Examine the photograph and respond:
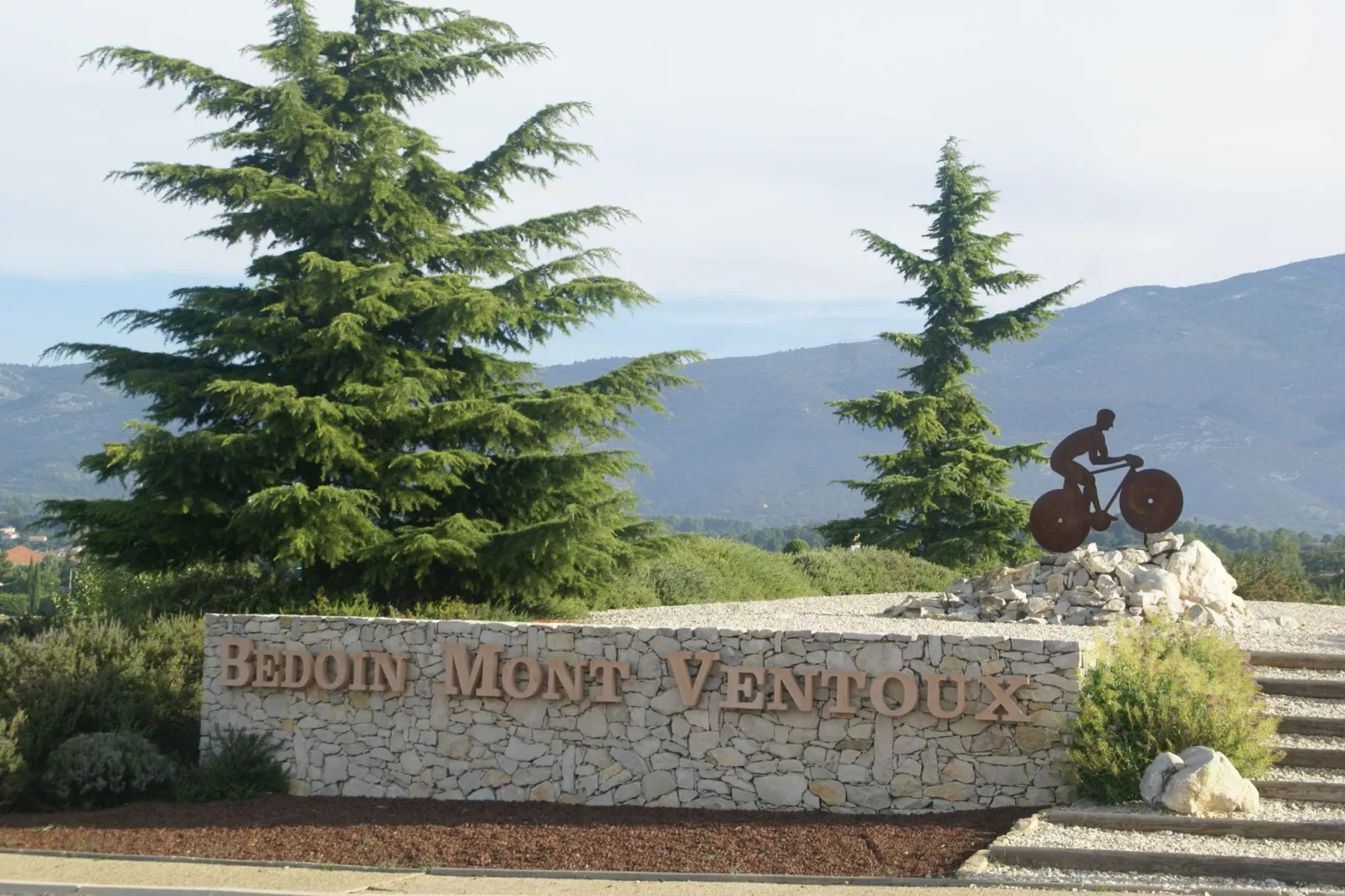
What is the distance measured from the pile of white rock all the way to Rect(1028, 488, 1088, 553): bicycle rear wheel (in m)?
0.18

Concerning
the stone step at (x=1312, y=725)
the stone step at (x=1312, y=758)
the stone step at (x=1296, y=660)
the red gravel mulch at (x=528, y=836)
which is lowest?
the red gravel mulch at (x=528, y=836)

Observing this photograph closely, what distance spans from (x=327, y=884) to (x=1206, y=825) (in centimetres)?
649

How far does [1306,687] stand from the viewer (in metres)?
12.5

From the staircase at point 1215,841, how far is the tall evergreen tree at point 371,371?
7.19 metres

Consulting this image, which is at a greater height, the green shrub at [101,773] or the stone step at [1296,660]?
the stone step at [1296,660]

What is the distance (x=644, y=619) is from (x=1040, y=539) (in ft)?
18.4

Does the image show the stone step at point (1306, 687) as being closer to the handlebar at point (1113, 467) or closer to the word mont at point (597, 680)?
the word mont at point (597, 680)

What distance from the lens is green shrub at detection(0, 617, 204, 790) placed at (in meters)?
13.2

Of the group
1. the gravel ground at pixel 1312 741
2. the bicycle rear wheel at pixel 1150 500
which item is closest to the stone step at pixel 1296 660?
the gravel ground at pixel 1312 741

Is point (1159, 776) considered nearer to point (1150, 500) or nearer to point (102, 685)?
point (1150, 500)

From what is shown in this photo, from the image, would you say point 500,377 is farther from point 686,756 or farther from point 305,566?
point 686,756

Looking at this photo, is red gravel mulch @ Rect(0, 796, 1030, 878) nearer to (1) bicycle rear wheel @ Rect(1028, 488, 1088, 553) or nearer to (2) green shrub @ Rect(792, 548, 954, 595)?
(1) bicycle rear wheel @ Rect(1028, 488, 1088, 553)

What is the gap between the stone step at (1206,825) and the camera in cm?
935

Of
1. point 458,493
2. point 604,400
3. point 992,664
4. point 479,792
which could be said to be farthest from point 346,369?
point 992,664
